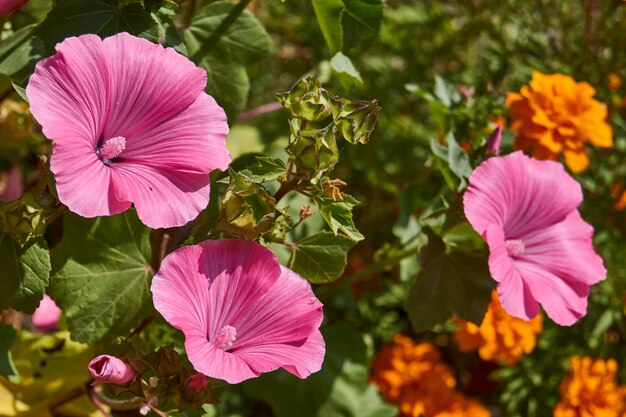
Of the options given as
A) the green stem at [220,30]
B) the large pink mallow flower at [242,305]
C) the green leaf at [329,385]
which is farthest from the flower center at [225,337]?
the green leaf at [329,385]

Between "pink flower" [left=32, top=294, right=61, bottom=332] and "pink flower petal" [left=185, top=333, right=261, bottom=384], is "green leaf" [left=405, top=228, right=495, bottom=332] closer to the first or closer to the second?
"pink flower petal" [left=185, top=333, right=261, bottom=384]

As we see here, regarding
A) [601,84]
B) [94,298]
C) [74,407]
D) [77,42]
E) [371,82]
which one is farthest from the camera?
[371,82]

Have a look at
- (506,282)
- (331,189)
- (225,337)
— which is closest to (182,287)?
(225,337)

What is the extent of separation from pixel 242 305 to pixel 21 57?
436 millimetres

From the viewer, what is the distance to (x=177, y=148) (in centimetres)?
74

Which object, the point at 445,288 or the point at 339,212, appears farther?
the point at 445,288

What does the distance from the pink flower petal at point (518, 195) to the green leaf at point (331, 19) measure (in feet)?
0.79

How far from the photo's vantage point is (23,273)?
784 millimetres

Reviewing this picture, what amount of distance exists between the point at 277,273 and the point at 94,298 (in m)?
0.30

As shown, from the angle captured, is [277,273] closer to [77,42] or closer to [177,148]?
[177,148]

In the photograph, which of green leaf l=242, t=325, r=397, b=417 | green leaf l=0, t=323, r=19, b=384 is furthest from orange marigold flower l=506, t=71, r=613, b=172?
green leaf l=0, t=323, r=19, b=384

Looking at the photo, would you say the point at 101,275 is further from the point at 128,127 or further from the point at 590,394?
the point at 590,394

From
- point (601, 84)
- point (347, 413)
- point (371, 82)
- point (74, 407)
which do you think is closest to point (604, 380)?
point (347, 413)

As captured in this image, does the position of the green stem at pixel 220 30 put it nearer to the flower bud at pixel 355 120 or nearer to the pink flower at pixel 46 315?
the flower bud at pixel 355 120
